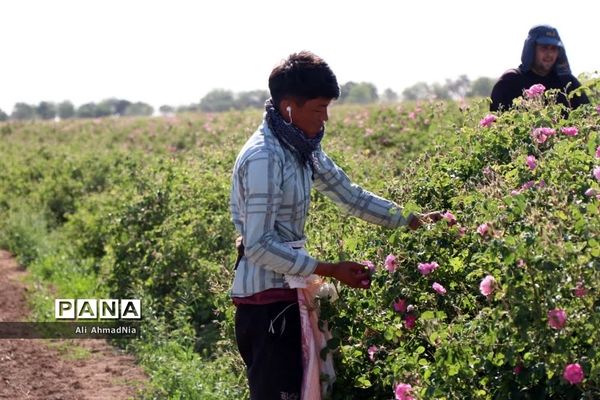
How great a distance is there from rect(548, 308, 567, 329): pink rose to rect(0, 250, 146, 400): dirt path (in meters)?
3.95

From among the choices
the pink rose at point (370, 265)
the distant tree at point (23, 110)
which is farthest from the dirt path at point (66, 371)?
Result: the distant tree at point (23, 110)

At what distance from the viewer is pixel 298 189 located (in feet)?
13.0

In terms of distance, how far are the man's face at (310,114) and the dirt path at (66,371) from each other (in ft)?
10.9

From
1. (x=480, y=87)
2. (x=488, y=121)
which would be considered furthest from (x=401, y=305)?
(x=480, y=87)

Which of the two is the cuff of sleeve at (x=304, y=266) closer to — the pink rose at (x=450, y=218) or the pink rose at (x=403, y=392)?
the pink rose at (x=403, y=392)

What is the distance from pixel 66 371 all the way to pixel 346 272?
160 inches

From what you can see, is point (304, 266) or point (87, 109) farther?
point (87, 109)

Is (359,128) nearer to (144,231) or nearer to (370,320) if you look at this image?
(144,231)

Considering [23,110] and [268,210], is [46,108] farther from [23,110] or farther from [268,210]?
[268,210]

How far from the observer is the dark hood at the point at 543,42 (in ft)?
21.8

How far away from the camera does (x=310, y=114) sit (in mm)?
3910

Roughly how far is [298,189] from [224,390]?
2.46 metres

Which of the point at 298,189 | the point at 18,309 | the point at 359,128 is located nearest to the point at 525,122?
the point at 298,189

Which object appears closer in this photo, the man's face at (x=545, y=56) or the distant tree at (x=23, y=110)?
the man's face at (x=545, y=56)
